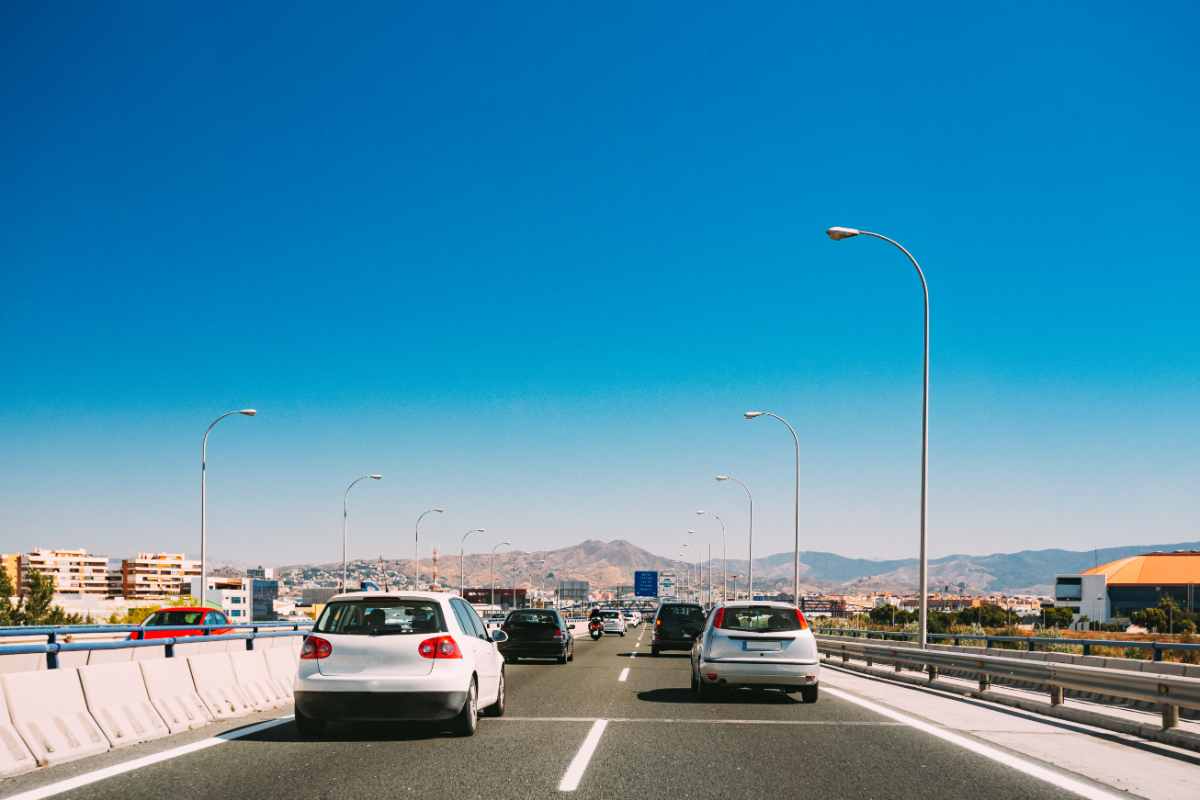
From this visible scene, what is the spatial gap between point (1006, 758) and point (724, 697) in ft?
23.4

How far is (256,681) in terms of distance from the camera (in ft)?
46.8

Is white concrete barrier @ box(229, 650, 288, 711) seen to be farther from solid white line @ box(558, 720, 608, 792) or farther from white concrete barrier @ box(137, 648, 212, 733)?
solid white line @ box(558, 720, 608, 792)

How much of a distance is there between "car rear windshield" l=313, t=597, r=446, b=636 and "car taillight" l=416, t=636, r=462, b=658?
138 mm

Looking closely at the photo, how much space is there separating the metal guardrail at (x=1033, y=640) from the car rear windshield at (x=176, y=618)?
22.3m

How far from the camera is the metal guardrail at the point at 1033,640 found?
2556 centimetres

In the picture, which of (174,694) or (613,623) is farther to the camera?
(613,623)

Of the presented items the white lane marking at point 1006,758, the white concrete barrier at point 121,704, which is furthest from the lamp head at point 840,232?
the white concrete barrier at point 121,704

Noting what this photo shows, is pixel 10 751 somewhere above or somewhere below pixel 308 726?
above

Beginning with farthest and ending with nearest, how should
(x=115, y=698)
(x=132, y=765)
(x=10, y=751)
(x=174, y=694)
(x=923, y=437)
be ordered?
(x=923, y=437) < (x=174, y=694) < (x=115, y=698) < (x=132, y=765) < (x=10, y=751)

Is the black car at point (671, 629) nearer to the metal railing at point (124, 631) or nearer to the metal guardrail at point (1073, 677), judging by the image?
the metal guardrail at point (1073, 677)

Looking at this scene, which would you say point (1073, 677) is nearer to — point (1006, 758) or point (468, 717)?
point (1006, 758)

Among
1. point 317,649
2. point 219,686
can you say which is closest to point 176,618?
point 219,686

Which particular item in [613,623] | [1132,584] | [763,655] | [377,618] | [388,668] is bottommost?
[1132,584]

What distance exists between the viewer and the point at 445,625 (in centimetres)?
1140
